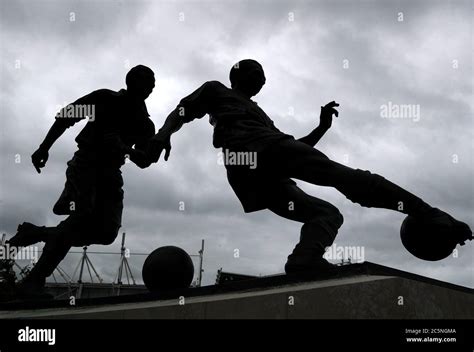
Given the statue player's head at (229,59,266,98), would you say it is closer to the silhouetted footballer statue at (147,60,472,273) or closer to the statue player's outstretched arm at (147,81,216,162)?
the silhouetted footballer statue at (147,60,472,273)

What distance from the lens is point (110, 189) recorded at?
6.34 meters

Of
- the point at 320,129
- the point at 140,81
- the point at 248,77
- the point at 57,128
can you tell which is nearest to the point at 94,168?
the point at 57,128

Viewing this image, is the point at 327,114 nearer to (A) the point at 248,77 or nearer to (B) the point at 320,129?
(B) the point at 320,129

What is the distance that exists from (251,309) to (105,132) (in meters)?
3.38

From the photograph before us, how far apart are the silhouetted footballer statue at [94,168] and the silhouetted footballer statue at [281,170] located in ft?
3.76

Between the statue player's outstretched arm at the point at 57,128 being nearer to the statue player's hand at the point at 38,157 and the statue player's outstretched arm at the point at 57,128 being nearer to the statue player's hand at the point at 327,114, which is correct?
the statue player's hand at the point at 38,157

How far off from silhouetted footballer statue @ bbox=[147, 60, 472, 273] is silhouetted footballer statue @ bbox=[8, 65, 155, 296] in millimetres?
1147

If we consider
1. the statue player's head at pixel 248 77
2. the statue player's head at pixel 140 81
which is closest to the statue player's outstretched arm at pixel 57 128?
the statue player's head at pixel 140 81

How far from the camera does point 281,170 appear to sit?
497 centimetres

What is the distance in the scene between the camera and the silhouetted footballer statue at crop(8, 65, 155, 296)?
19.4 feet

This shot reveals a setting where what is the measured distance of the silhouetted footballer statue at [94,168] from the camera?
233 inches

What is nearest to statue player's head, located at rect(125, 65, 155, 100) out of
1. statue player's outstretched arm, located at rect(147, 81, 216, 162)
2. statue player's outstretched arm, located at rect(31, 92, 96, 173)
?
statue player's outstretched arm, located at rect(31, 92, 96, 173)

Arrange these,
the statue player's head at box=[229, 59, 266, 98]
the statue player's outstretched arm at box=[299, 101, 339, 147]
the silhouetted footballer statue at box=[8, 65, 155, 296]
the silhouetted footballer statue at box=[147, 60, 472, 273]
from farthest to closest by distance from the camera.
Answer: the silhouetted footballer statue at box=[8, 65, 155, 296] → the statue player's outstretched arm at box=[299, 101, 339, 147] → the statue player's head at box=[229, 59, 266, 98] → the silhouetted footballer statue at box=[147, 60, 472, 273]
